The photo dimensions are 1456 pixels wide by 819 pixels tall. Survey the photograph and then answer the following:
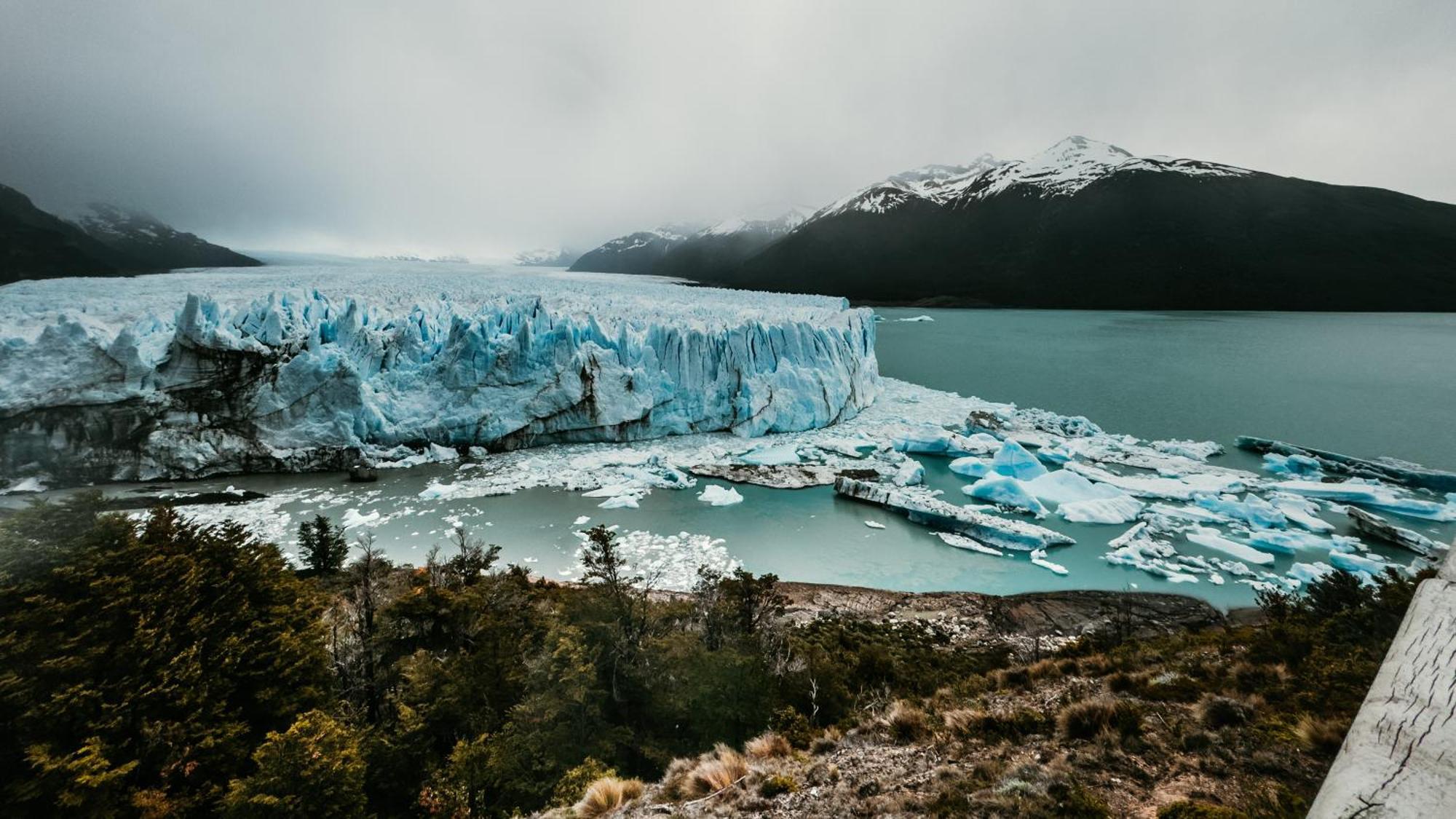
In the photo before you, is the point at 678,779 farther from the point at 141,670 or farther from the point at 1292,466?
the point at 1292,466

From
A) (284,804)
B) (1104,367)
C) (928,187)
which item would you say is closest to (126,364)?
(284,804)

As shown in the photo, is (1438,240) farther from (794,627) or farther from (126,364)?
(126,364)

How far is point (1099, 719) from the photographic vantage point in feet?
10.7

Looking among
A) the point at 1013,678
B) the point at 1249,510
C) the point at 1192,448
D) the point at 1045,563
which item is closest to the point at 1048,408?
the point at 1192,448

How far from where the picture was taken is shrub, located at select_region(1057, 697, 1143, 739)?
3.13 m

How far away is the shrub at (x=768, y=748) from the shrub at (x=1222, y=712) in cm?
263

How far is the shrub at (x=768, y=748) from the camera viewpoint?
12.9 feet

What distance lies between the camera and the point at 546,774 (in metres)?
5.32

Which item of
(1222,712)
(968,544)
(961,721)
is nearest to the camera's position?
(1222,712)

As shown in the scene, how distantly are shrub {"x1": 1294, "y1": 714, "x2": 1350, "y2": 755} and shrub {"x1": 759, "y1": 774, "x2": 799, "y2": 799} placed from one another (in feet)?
8.41

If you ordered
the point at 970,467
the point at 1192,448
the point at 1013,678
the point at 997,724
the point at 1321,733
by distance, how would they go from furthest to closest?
1. the point at 1192,448
2. the point at 970,467
3. the point at 1013,678
4. the point at 997,724
5. the point at 1321,733

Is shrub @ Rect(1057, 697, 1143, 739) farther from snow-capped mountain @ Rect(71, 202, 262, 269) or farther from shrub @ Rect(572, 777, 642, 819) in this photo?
snow-capped mountain @ Rect(71, 202, 262, 269)

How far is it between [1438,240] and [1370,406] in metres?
76.9

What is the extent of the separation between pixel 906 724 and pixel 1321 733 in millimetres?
2182
